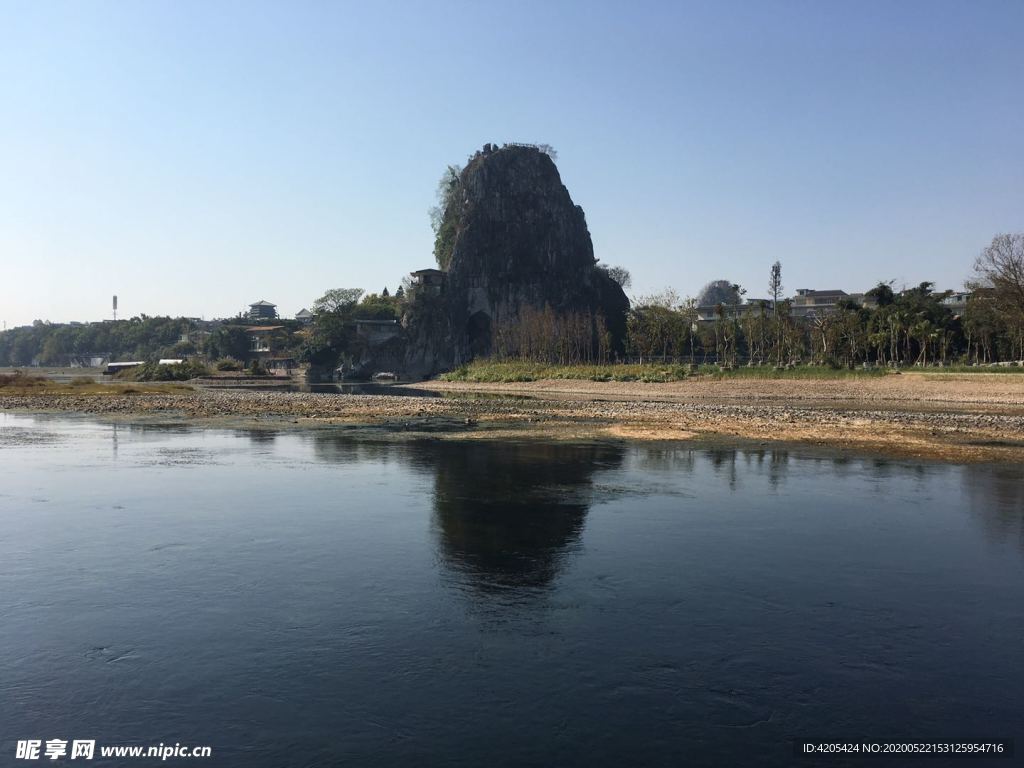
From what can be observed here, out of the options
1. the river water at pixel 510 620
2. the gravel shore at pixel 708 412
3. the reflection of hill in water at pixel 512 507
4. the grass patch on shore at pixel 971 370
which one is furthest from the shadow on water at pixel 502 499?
the grass patch on shore at pixel 971 370

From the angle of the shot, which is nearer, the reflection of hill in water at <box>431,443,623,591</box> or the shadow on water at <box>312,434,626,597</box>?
the shadow on water at <box>312,434,626,597</box>

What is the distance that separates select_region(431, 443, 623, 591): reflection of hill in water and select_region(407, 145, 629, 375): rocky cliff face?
14593 cm

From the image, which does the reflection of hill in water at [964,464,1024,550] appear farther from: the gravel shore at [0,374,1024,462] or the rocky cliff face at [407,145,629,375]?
the rocky cliff face at [407,145,629,375]

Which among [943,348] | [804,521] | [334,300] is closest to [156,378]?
[334,300]

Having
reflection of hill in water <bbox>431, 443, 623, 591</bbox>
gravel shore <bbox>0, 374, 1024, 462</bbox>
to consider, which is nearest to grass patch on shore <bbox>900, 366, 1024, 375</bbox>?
gravel shore <bbox>0, 374, 1024, 462</bbox>

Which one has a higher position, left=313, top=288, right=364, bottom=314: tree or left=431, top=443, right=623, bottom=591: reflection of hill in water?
left=313, top=288, right=364, bottom=314: tree

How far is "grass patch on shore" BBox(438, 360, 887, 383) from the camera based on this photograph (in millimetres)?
86812

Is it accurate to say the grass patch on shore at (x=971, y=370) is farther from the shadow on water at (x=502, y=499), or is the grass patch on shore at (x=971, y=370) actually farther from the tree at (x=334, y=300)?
the tree at (x=334, y=300)

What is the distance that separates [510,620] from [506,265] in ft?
577

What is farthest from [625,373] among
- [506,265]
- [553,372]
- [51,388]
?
[506,265]

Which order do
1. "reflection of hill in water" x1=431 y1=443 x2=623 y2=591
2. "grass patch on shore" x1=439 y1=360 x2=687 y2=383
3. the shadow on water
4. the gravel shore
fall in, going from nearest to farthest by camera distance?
the shadow on water
"reflection of hill in water" x1=431 y1=443 x2=623 y2=591
the gravel shore
"grass patch on shore" x1=439 y1=360 x2=687 y2=383

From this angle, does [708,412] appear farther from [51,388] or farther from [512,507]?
[51,388]

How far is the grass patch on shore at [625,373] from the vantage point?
285 ft

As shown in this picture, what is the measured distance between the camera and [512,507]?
74.0ft
